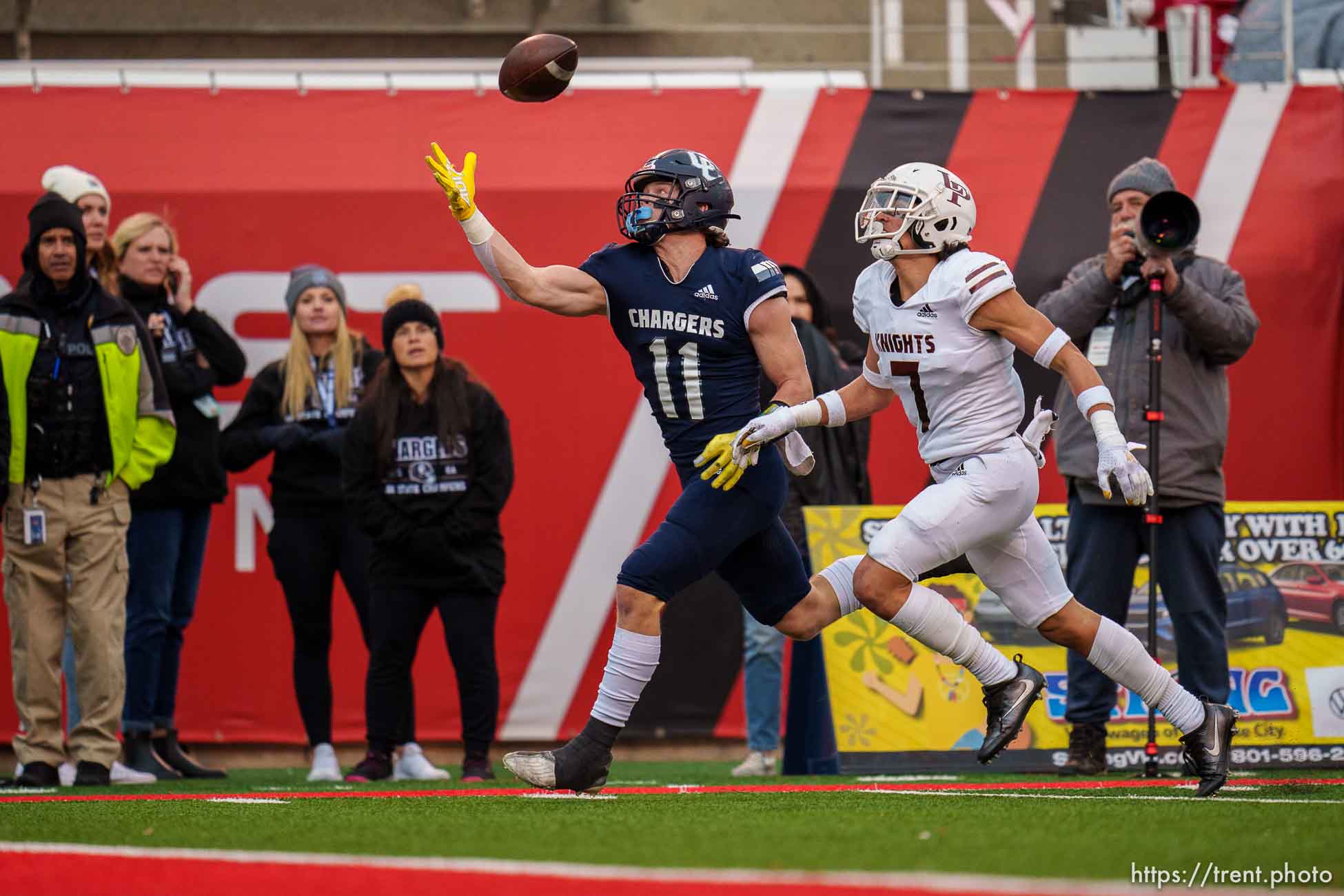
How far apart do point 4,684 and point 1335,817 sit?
6.24 m

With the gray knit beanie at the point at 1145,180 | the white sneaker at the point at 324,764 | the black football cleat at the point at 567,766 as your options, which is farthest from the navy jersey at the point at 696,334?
the white sneaker at the point at 324,764

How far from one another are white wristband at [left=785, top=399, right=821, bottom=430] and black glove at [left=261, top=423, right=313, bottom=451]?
2953mm

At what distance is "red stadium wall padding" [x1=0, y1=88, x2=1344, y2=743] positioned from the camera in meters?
8.84

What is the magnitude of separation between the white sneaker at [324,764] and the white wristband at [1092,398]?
3.69 m

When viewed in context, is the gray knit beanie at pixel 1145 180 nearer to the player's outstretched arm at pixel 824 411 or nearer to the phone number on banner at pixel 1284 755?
the player's outstretched arm at pixel 824 411

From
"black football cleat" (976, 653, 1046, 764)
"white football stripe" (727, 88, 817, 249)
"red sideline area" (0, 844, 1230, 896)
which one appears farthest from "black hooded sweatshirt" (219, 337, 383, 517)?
"red sideline area" (0, 844, 1230, 896)

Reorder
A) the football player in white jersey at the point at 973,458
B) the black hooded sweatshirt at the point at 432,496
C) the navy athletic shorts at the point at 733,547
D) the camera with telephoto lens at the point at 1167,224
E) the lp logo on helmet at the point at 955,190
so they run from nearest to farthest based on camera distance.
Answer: the navy athletic shorts at the point at 733,547, the football player in white jersey at the point at 973,458, the lp logo on helmet at the point at 955,190, the camera with telephoto lens at the point at 1167,224, the black hooded sweatshirt at the point at 432,496

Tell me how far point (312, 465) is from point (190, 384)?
2.07 feet

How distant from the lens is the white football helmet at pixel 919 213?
5707mm

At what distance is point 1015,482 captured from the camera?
5.51 m

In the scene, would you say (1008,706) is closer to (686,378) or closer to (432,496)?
(686,378)

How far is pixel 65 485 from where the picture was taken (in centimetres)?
728

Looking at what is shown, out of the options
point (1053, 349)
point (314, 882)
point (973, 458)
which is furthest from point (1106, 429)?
point (314, 882)

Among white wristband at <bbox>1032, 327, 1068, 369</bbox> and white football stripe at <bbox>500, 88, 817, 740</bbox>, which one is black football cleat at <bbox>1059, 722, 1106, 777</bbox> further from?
white football stripe at <bbox>500, 88, 817, 740</bbox>
